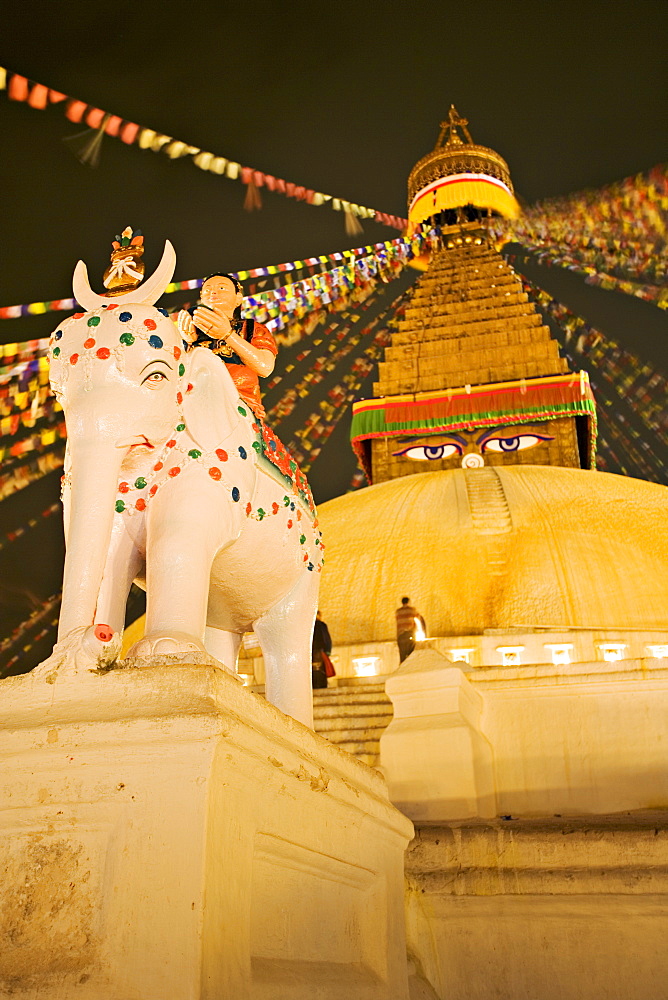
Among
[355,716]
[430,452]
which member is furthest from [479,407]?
[355,716]

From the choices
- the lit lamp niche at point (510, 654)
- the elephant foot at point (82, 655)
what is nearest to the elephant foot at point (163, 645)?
the elephant foot at point (82, 655)

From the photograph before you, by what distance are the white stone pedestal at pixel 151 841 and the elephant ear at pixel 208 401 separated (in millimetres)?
1199

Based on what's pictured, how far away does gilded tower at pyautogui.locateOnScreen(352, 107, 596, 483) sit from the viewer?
66.0ft

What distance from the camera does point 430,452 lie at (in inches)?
797

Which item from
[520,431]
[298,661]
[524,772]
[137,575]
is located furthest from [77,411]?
[520,431]

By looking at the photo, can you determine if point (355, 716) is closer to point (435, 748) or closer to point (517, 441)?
point (435, 748)

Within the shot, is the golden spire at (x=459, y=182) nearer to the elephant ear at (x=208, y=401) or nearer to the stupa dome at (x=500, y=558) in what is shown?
the stupa dome at (x=500, y=558)

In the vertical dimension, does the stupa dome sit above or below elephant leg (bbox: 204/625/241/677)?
above

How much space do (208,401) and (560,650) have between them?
6.34m

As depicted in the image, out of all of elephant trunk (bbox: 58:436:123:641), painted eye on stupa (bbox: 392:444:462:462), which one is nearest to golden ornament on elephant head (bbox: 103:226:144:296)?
elephant trunk (bbox: 58:436:123:641)

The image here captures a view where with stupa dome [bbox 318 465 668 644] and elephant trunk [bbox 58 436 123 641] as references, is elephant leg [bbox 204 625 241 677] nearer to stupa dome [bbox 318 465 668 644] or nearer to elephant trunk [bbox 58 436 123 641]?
elephant trunk [bbox 58 436 123 641]

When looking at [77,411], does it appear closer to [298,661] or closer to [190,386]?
[190,386]

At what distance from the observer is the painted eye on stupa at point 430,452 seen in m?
20.2

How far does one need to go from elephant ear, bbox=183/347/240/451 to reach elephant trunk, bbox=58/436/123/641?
0.33 metres
